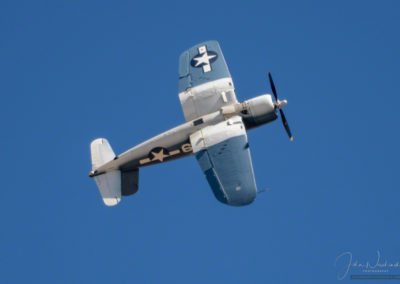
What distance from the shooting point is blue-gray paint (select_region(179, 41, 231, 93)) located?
1152 inches

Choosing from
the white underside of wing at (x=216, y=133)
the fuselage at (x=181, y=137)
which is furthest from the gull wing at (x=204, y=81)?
the white underside of wing at (x=216, y=133)

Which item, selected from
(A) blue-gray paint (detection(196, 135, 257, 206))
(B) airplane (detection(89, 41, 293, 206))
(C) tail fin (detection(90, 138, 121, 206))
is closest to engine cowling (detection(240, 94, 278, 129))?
(B) airplane (detection(89, 41, 293, 206))

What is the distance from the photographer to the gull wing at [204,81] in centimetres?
2848

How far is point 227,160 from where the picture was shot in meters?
26.7

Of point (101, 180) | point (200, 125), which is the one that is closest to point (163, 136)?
point (200, 125)

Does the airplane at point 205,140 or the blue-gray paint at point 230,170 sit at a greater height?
the airplane at point 205,140

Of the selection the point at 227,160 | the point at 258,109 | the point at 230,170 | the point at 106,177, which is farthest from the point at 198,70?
the point at 106,177

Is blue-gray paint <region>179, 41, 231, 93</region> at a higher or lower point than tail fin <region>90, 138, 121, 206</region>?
higher

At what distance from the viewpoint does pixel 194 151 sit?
89.9 feet

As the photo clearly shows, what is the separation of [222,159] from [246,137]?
152 centimetres

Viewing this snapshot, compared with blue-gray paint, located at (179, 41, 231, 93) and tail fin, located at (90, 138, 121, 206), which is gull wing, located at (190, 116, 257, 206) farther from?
tail fin, located at (90, 138, 121, 206)

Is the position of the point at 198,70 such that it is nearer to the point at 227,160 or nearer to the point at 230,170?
the point at 227,160

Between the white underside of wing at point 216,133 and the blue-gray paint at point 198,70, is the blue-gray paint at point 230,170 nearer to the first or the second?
the white underside of wing at point 216,133

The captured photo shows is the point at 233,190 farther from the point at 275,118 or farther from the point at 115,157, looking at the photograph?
the point at 115,157
